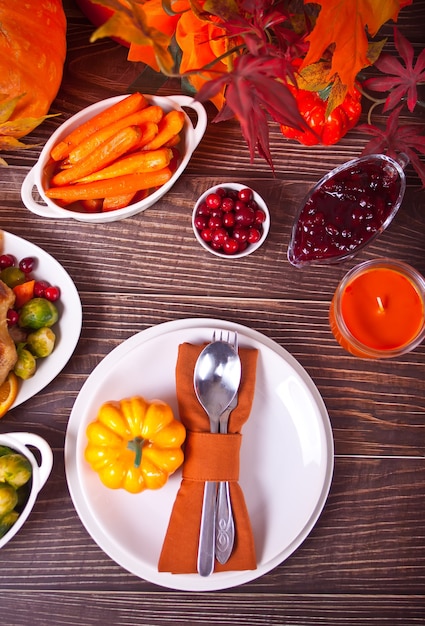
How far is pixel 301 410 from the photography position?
1113 millimetres

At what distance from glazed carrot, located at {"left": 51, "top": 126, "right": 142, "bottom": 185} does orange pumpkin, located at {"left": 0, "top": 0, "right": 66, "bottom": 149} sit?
97mm

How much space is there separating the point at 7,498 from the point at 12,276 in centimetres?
39

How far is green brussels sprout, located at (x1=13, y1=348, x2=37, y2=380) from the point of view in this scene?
3.47 feet

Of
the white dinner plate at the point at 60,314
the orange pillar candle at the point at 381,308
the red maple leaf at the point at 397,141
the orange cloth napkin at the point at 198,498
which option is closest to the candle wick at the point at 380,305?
the orange pillar candle at the point at 381,308

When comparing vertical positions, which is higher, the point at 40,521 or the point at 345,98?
the point at 345,98

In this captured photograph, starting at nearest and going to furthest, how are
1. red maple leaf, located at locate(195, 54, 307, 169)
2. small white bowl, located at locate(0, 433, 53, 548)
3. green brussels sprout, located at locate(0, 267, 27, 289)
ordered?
1. red maple leaf, located at locate(195, 54, 307, 169)
2. small white bowl, located at locate(0, 433, 53, 548)
3. green brussels sprout, located at locate(0, 267, 27, 289)

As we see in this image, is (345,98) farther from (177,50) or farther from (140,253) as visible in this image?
(140,253)

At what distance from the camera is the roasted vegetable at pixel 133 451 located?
40.1 inches

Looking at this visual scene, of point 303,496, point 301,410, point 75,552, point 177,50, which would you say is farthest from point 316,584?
point 177,50

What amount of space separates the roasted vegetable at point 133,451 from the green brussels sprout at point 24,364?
0.16 m

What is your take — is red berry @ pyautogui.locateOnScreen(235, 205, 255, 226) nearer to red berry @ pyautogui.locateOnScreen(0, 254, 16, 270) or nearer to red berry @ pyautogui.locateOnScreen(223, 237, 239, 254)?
red berry @ pyautogui.locateOnScreen(223, 237, 239, 254)

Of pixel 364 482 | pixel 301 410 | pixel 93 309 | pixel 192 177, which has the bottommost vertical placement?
pixel 364 482

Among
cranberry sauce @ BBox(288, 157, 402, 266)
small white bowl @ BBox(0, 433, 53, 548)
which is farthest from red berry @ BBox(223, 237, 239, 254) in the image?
small white bowl @ BBox(0, 433, 53, 548)

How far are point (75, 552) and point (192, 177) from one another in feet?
2.40
